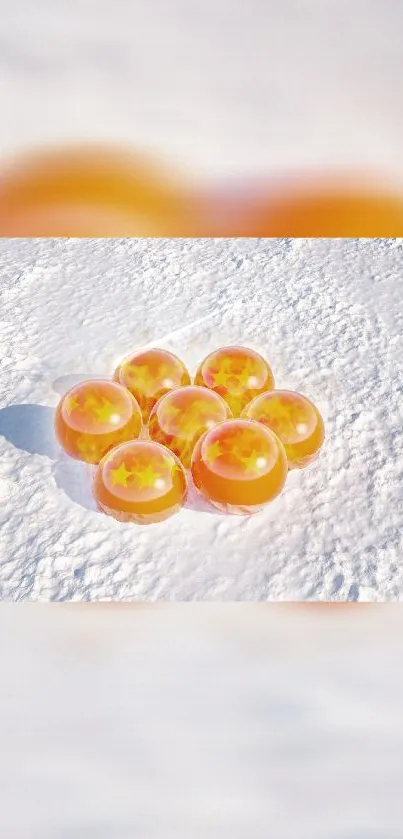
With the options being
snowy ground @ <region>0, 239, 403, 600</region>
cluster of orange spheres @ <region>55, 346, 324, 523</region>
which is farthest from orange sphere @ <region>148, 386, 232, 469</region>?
snowy ground @ <region>0, 239, 403, 600</region>

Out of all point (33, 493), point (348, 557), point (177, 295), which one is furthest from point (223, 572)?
point (177, 295)

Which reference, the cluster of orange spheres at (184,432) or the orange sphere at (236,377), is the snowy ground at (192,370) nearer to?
the cluster of orange spheres at (184,432)

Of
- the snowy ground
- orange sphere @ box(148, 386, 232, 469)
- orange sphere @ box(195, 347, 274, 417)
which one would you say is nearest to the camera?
the snowy ground

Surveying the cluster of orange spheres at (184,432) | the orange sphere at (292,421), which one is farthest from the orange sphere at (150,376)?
the orange sphere at (292,421)

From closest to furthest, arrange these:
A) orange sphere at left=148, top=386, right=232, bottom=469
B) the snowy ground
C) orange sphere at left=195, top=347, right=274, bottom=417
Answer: the snowy ground → orange sphere at left=148, top=386, right=232, bottom=469 → orange sphere at left=195, top=347, right=274, bottom=417

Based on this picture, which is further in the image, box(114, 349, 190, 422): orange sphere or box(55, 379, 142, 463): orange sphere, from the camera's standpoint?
box(114, 349, 190, 422): orange sphere

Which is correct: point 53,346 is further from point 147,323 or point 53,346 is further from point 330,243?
point 330,243

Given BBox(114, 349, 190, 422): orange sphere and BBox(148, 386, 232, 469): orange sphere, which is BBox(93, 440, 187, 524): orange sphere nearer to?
BBox(148, 386, 232, 469): orange sphere
